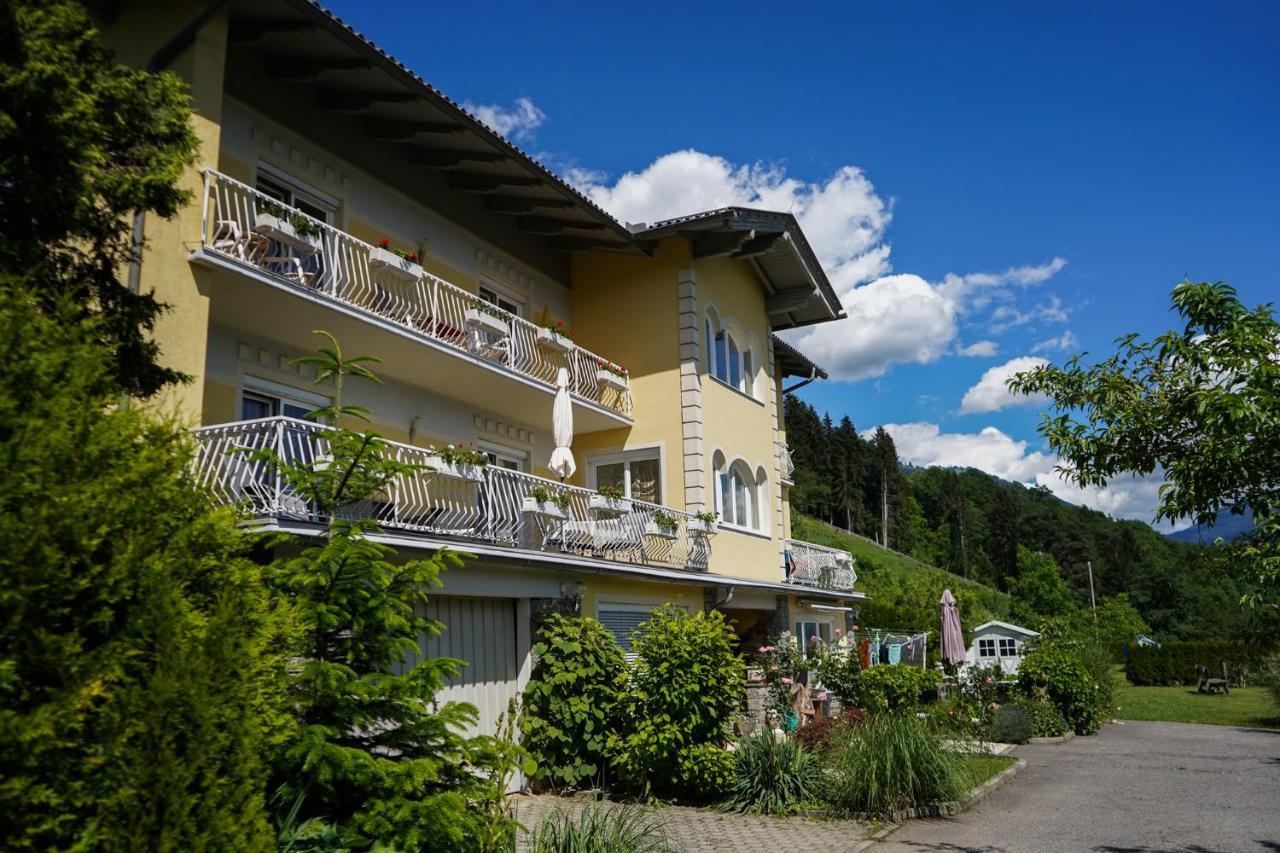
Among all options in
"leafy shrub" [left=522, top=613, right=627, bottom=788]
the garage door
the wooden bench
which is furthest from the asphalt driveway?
the wooden bench

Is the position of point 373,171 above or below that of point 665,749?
above

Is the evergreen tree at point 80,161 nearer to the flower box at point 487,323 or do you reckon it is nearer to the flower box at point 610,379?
the flower box at point 487,323

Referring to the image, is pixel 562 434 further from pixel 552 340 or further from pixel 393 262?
pixel 393 262

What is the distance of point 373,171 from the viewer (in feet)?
45.2

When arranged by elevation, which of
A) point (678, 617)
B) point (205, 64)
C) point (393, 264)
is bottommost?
point (678, 617)

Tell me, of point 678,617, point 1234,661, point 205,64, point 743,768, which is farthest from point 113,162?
point 1234,661

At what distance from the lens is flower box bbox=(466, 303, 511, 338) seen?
13.8m

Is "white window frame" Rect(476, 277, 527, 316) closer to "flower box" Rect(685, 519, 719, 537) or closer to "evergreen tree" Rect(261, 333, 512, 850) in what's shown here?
"flower box" Rect(685, 519, 719, 537)

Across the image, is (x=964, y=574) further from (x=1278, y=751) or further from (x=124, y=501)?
(x=124, y=501)

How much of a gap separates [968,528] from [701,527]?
111 metres

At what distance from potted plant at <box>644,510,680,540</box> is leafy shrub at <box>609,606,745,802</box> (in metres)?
4.27

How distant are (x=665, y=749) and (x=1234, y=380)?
785cm

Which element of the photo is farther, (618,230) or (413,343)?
(618,230)

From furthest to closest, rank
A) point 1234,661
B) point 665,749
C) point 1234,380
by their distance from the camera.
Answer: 1. point 1234,661
2. point 665,749
3. point 1234,380
